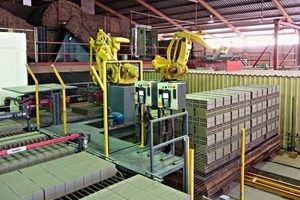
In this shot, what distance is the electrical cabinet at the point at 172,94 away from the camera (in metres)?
4.64

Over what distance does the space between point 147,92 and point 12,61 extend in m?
5.49

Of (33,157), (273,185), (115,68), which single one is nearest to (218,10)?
(115,68)

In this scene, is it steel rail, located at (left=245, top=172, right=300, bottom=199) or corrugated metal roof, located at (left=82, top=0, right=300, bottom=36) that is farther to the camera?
corrugated metal roof, located at (left=82, top=0, right=300, bottom=36)

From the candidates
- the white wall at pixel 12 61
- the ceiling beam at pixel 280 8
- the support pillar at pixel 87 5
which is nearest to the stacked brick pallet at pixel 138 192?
the white wall at pixel 12 61

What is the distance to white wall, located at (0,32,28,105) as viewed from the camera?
8.37 meters

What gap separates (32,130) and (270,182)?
18.0 feet

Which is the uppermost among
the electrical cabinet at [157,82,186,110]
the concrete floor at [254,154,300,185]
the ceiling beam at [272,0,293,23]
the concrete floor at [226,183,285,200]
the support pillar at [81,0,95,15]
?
the support pillar at [81,0,95,15]

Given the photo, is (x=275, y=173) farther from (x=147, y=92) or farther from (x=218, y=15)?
(x=218, y=15)

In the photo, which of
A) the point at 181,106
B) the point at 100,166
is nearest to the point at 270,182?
the point at 181,106

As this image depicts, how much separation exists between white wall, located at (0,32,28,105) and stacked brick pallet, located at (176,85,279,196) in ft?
18.7

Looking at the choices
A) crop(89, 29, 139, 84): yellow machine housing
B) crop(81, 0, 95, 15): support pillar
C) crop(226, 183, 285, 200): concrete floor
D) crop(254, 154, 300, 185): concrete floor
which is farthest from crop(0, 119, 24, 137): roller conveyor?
crop(81, 0, 95, 15): support pillar

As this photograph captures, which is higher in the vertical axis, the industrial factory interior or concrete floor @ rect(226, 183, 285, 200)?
the industrial factory interior

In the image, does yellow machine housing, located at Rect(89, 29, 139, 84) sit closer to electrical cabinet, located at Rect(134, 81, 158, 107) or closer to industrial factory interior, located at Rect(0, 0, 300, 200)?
industrial factory interior, located at Rect(0, 0, 300, 200)

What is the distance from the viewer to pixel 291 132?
25.6 feet
